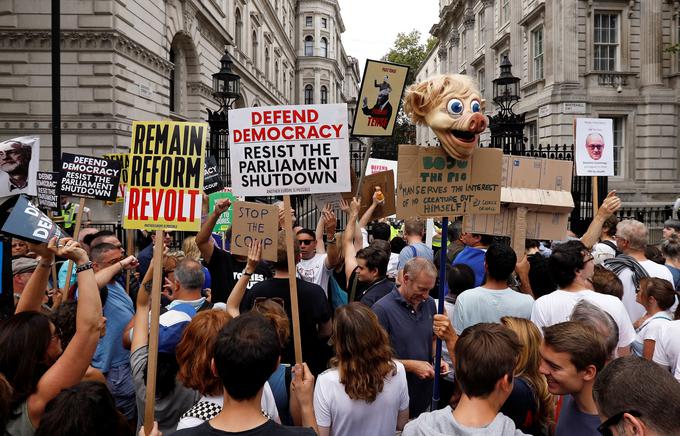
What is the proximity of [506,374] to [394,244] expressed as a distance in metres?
5.93

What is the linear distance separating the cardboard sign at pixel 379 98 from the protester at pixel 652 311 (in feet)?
9.19

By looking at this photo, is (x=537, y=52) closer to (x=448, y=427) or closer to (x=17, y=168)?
(x=17, y=168)

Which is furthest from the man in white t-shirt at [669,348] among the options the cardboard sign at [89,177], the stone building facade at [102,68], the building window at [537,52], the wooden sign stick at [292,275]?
the building window at [537,52]

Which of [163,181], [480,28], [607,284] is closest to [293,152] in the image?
[163,181]

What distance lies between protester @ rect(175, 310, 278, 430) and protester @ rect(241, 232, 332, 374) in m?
1.32

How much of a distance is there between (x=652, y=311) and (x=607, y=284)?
1.26 ft

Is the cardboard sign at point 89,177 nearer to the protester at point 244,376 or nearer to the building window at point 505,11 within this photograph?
the protester at point 244,376

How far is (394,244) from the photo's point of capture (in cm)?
834

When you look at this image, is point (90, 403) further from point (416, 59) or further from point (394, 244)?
point (416, 59)

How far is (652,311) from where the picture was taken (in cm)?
442

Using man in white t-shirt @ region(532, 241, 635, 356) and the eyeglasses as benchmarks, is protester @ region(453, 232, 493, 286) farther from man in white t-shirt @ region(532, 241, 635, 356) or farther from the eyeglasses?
the eyeglasses

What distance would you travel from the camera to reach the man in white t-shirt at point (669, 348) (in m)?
3.69

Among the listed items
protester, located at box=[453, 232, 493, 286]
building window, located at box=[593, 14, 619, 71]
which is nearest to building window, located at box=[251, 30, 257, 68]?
building window, located at box=[593, 14, 619, 71]

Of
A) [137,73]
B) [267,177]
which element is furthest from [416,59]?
[267,177]
